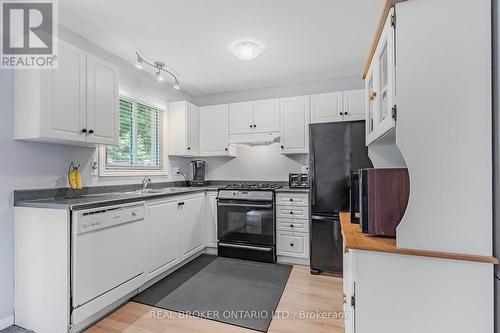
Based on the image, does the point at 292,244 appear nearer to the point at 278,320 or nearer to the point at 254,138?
the point at 278,320

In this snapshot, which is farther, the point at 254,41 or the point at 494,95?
the point at 254,41

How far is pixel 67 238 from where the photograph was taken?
1676 mm

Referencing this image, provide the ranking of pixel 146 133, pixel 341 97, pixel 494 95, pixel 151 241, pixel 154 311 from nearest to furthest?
pixel 494 95 < pixel 154 311 < pixel 151 241 < pixel 341 97 < pixel 146 133

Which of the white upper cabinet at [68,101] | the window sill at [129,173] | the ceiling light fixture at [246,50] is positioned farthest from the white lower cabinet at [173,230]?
the ceiling light fixture at [246,50]

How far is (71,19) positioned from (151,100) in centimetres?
134

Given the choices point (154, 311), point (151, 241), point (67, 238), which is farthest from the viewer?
point (151, 241)

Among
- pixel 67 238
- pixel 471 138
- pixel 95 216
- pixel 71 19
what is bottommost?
pixel 67 238

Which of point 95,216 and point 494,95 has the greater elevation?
point 494,95

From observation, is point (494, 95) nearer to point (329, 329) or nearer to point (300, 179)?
point (329, 329)

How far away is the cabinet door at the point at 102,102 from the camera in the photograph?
2158mm

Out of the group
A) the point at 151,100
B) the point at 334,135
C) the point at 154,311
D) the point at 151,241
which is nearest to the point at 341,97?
the point at 334,135

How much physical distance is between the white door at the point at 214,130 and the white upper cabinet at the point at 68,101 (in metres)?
1.65

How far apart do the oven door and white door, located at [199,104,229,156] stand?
3.02ft

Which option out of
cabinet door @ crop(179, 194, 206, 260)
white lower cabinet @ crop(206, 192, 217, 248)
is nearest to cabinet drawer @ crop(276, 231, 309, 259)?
white lower cabinet @ crop(206, 192, 217, 248)
